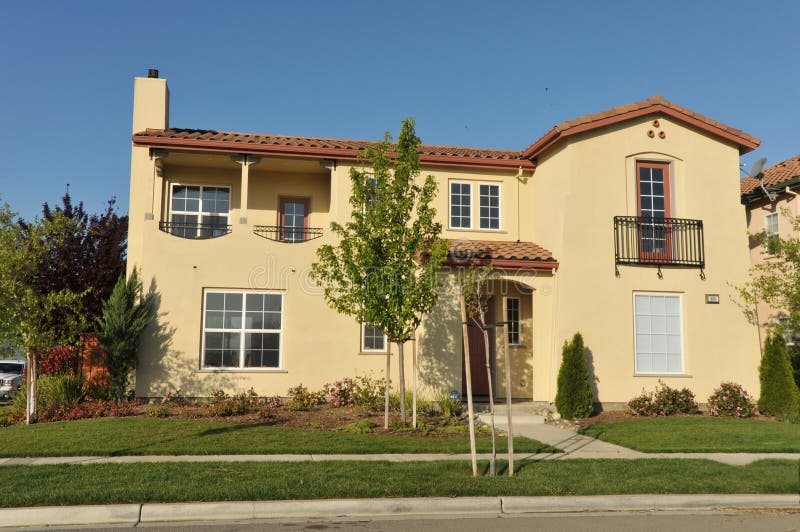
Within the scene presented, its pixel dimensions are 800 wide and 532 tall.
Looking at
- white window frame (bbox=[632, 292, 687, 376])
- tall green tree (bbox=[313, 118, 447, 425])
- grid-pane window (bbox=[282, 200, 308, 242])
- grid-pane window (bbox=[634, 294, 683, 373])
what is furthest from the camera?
grid-pane window (bbox=[282, 200, 308, 242])

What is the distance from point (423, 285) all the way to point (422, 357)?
3.32 metres

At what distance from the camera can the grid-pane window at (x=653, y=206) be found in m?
15.9

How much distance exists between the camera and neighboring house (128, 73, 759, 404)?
15.4 metres

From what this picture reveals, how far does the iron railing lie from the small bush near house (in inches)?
117

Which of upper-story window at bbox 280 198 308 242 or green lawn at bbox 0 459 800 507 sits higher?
upper-story window at bbox 280 198 308 242

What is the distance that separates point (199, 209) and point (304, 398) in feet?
18.7

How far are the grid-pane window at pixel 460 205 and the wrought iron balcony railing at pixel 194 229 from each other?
5683 mm

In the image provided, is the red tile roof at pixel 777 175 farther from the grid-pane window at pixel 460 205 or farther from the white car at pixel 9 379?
the white car at pixel 9 379

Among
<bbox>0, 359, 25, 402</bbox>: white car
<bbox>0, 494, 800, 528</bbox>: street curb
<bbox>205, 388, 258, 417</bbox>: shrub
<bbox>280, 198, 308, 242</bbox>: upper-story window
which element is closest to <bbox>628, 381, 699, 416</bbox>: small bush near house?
<bbox>0, 494, 800, 528</bbox>: street curb

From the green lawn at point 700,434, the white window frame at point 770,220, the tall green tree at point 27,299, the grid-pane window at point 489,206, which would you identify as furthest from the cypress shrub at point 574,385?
the tall green tree at point 27,299

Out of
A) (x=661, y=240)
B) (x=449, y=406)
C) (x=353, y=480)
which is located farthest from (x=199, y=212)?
(x=661, y=240)

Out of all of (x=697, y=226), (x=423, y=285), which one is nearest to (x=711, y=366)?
(x=697, y=226)

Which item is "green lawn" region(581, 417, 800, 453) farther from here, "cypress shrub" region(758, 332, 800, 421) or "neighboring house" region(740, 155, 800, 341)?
"neighboring house" region(740, 155, 800, 341)

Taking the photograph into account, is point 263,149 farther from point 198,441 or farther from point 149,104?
point 198,441
